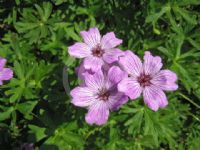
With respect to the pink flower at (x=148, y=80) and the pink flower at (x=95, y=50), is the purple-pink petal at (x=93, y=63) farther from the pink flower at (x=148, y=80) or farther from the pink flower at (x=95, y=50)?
the pink flower at (x=148, y=80)

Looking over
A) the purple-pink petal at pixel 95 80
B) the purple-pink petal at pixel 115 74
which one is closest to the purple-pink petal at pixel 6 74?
the purple-pink petal at pixel 95 80

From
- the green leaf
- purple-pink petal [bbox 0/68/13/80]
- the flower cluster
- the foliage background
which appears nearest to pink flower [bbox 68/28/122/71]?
the flower cluster

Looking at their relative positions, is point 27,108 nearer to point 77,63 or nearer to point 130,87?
point 77,63

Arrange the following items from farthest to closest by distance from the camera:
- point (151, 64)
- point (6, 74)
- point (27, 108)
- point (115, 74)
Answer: point (27, 108)
point (6, 74)
point (151, 64)
point (115, 74)

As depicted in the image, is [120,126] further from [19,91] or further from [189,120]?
[189,120]

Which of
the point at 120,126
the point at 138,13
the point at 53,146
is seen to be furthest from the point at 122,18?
the point at 53,146

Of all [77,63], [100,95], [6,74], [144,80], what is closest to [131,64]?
[144,80]
